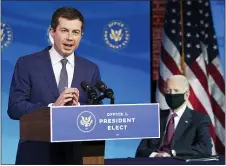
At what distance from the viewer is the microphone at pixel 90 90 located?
254 cm

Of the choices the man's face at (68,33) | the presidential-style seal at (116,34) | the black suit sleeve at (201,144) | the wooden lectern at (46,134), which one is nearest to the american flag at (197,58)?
the presidential-style seal at (116,34)

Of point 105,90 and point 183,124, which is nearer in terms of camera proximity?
point 105,90

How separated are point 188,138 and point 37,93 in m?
2.01

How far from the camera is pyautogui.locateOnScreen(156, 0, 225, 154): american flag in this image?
592cm

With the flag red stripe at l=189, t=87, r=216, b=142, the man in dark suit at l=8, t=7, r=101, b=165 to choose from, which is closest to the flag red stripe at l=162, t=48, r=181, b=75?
the flag red stripe at l=189, t=87, r=216, b=142

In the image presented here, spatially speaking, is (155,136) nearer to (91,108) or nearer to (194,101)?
(91,108)

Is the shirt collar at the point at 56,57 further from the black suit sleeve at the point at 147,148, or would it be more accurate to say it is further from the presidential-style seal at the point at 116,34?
the presidential-style seal at the point at 116,34

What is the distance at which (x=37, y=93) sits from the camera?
2787 mm

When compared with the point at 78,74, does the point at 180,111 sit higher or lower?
lower

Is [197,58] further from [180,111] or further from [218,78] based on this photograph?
[180,111]

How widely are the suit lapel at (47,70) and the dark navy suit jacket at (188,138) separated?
172 centimetres

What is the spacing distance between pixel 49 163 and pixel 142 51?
354 cm

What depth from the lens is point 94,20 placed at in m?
6.04

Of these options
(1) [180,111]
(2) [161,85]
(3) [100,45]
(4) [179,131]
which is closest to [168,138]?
(4) [179,131]
